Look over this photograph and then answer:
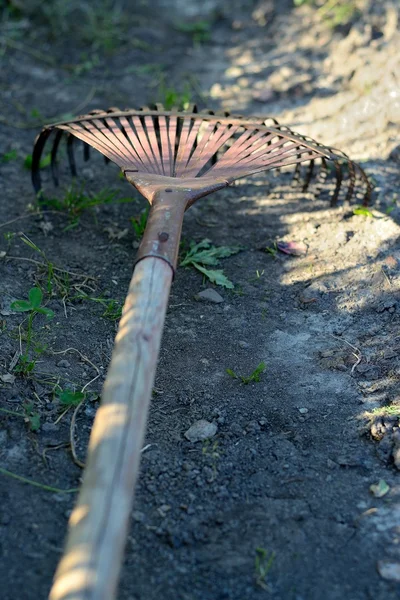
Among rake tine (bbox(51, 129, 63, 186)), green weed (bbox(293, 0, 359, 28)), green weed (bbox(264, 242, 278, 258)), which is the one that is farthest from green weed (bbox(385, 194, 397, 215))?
green weed (bbox(293, 0, 359, 28))

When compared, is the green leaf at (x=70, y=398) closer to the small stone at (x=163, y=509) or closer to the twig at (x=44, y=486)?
the twig at (x=44, y=486)

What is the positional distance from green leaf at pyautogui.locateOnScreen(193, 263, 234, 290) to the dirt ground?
0.04 m

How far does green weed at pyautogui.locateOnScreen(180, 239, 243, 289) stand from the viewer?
3342 mm

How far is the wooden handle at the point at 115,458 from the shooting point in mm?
1755

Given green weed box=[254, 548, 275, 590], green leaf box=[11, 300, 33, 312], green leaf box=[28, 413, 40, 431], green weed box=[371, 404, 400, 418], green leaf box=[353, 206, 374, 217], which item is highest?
green leaf box=[353, 206, 374, 217]

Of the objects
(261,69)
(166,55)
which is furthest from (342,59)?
(166,55)

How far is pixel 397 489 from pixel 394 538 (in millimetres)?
199

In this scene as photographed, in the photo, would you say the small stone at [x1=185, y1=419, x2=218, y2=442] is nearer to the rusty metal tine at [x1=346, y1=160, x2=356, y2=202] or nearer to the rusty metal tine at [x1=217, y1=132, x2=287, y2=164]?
the rusty metal tine at [x1=217, y1=132, x2=287, y2=164]

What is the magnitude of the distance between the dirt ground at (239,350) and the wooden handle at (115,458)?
0.35 metres

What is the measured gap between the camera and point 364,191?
12.7 feet

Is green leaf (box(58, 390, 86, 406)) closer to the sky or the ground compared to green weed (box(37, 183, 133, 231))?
closer to the ground

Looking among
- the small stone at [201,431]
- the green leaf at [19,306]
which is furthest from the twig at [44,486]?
the green leaf at [19,306]

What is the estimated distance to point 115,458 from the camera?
197 centimetres

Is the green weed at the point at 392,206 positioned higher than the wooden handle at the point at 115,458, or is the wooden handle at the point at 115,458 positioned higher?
the green weed at the point at 392,206
